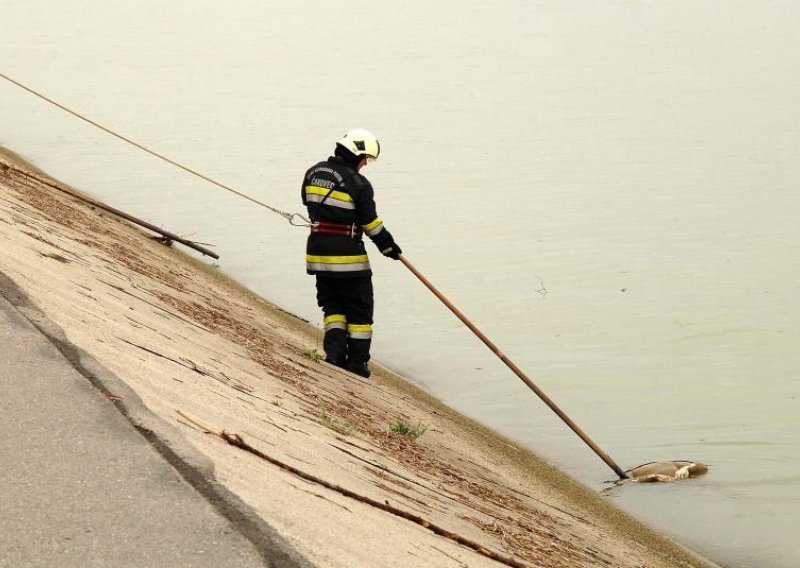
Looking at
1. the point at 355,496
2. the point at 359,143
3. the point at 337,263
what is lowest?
the point at 355,496

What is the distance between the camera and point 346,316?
31.8 ft

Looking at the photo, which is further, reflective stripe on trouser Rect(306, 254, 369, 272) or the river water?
the river water

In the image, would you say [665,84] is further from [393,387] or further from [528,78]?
[393,387]

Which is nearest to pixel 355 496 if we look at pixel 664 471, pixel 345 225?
pixel 345 225

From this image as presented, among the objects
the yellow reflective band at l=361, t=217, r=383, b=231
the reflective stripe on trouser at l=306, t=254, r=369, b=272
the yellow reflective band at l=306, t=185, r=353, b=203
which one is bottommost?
the reflective stripe on trouser at l=306, t=254, r=369, b=272

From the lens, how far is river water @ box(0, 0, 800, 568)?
1262 cm

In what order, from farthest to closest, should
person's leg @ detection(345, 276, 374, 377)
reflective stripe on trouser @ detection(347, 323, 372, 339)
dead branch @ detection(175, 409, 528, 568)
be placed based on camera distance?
reflective stripe on trouser @ detection(347, 323, 372, 339) < person's leg @ detection(345, 276, 374, 377) < dead branch @ detection(175, 409, 528, 568)

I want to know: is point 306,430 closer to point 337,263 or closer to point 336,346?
point 337,263

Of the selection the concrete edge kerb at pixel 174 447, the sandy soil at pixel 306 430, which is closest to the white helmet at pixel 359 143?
the sandy soil at pixel 306 430

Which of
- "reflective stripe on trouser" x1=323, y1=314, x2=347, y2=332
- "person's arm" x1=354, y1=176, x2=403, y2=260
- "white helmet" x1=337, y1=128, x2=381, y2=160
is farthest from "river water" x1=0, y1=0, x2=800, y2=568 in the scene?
"white helmet" x1=337, y1=128, x2=381, y2=160

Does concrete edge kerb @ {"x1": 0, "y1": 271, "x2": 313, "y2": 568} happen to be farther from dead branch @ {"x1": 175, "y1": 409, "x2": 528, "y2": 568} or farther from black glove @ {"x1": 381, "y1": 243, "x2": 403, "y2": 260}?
black glove @ {"x1": 381, "y1": 243, "x2": 403, "y2": 260}

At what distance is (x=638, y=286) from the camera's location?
54.7 feet

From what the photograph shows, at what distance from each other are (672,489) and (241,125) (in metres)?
Answer: 19.5

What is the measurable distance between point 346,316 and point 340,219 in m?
0.97
